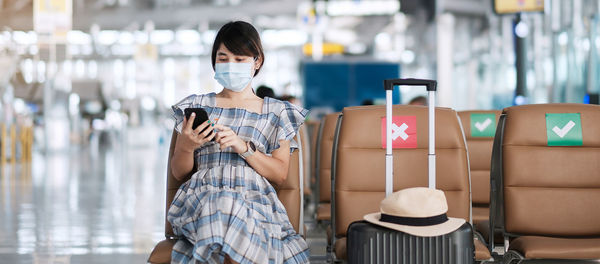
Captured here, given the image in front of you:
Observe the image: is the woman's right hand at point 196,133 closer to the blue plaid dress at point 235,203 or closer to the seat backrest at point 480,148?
the blue plaid dress at point 235,203

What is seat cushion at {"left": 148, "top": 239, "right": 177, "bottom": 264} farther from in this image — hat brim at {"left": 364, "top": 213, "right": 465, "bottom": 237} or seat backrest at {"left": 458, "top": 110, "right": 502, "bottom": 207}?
seat backrest at {"left": 458, "top": 110, "right": 502, "bottom": 207}

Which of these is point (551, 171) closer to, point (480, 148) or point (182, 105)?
point (480, 148)

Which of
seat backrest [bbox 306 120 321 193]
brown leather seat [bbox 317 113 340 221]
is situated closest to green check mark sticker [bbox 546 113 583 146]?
brown leather seat [bbox 317 113 340 221]

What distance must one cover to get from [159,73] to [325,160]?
119 ft

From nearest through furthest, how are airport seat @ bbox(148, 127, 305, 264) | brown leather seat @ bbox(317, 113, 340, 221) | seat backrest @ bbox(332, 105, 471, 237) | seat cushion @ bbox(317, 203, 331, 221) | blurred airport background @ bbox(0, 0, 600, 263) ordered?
1. airport seat @ bbox(148, 127, 305, 264)
2. seat backrest @ bbox(332, 105, 471, 237)
3. seat cushion @ bbox(317, 203, 331, 221)
4. brown leather seat @ bbox(317, 113, 340, 221)
5. blurred airport background @ bbox(0, 0, 600, 263)

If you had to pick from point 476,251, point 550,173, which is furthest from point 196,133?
point 550,173

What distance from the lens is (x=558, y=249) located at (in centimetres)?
278

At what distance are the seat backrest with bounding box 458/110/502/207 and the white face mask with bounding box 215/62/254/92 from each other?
89.6 inches

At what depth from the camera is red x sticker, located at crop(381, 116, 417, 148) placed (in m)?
3.15

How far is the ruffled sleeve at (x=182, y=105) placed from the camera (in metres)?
2.85

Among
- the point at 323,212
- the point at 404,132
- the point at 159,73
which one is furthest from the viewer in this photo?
the point at 159,73

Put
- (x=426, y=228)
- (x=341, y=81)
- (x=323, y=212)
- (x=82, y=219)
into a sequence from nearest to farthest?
1. (x=426, y=228)
2. (x=323, y=212)
3. (x=82, y=219)
4. (x=341, y=81)

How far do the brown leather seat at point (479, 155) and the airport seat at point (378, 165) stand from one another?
5.12 ft

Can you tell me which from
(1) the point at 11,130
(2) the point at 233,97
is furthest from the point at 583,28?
(1) the point at 11,130
